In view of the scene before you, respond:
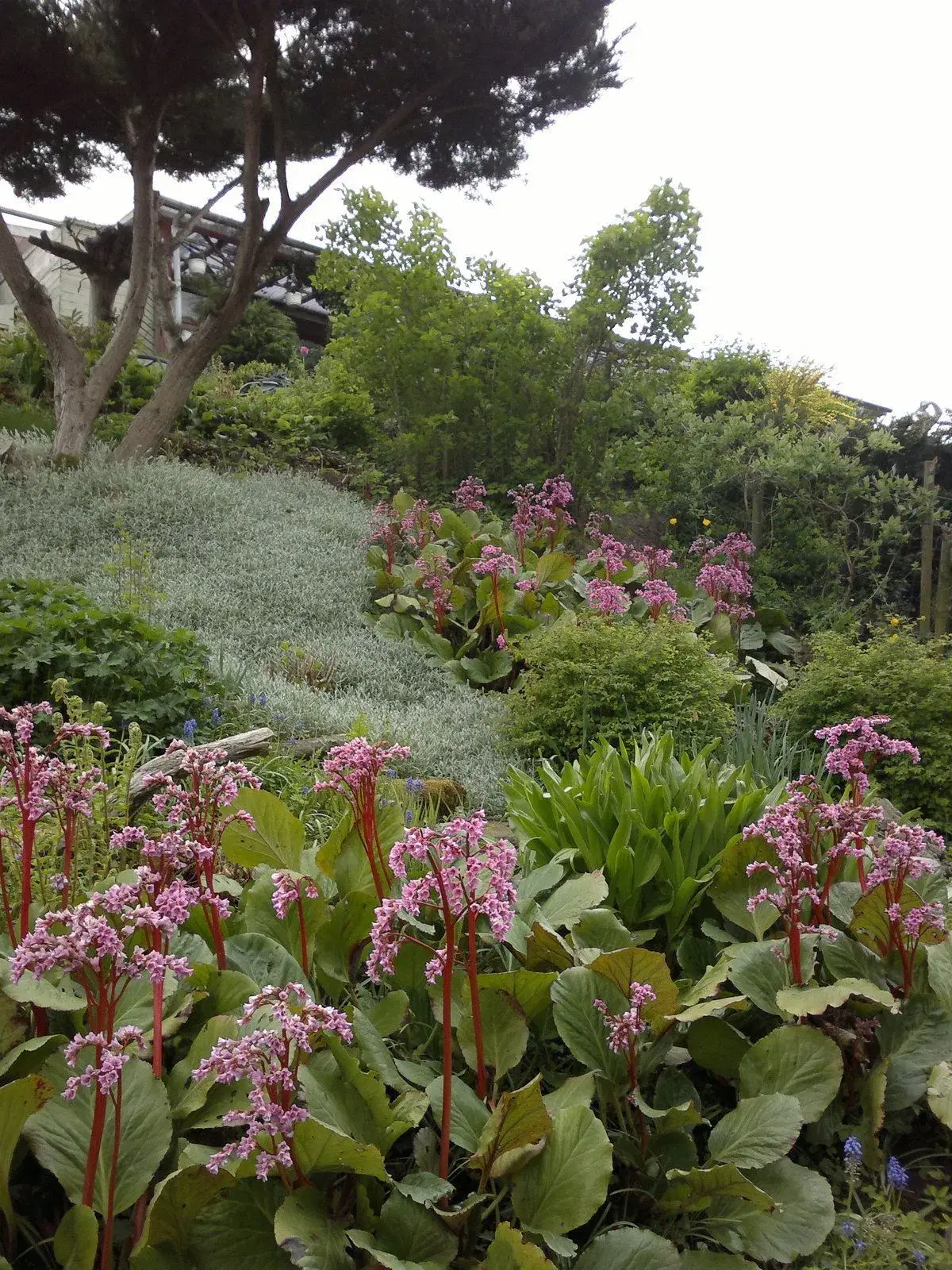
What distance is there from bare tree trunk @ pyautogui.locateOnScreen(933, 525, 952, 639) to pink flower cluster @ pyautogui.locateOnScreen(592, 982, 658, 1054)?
7.36m

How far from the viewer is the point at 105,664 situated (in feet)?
12.8

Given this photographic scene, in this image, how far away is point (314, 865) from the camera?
229 cm

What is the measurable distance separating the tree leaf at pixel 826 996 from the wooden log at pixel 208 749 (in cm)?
186

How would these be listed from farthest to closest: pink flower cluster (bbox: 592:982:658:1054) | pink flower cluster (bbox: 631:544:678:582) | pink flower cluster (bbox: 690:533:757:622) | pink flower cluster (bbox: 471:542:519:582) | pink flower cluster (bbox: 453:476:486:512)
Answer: pink flower cluster (bbox: 453:476:486:512) < pink flower cluster (bbox: 631:544:678:582) < pink flower cluster (bbox: 690:533:757:622) < pink flower cluster (bbox: 471:542:519:582) < pink flower cluster (bbox: 592:982:658:1054)

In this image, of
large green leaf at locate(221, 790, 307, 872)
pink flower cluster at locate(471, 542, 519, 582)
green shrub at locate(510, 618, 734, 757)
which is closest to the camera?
large green leaf at locate(221, 790, 307, 872)

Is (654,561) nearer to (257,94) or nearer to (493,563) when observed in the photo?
(493,563)

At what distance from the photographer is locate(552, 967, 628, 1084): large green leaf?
1765mm

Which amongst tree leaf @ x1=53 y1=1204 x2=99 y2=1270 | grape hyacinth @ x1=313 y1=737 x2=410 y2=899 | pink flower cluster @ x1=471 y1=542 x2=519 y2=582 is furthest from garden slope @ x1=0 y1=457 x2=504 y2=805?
tree leaf @ x1=53 y1=1204 x2=99 y2=1270

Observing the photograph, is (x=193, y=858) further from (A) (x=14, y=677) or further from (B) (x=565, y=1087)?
(A) (x=14, y=677)

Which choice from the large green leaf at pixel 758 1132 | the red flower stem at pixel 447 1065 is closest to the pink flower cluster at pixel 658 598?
the large green leaf at pixel 758 1132

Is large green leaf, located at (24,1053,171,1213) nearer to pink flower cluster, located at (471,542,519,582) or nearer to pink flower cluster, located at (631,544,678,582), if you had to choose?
pink flower cluster, located at (471,542,519,582)

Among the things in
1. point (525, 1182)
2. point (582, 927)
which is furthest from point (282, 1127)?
point (582, 927)

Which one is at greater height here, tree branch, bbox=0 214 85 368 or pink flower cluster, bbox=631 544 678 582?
tree branch, bbox=0 214 85 368

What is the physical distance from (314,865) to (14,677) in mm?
2229
